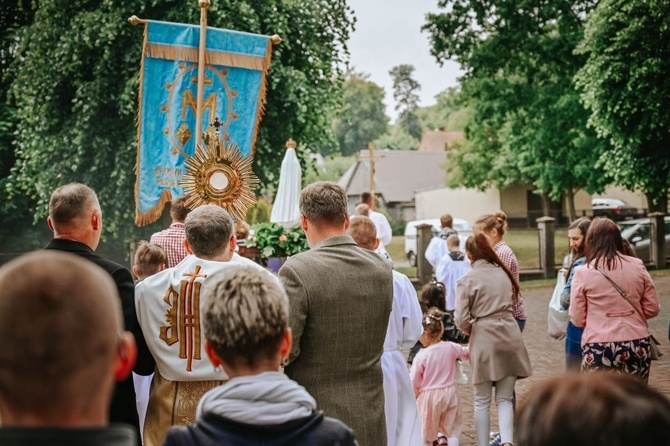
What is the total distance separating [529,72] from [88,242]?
24.7 meters

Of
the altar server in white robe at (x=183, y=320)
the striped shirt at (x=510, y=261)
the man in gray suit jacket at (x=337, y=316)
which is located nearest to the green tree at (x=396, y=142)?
the striped shirt at (x=510, y=261)

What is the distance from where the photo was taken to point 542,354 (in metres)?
12.6

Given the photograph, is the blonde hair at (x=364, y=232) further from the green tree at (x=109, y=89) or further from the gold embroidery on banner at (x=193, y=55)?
the green tree at (x=109, y=89)

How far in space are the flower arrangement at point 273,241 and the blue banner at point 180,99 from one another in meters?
2.10

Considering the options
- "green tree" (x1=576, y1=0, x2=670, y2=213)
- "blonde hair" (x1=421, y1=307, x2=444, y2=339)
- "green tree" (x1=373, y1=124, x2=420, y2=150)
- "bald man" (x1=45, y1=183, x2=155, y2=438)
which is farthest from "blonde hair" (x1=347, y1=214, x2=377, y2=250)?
"green tree" (x1=373, y1=124, x2=420, y2=150)

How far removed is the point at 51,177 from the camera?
18.9m

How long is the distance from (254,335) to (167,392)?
211 centimetres

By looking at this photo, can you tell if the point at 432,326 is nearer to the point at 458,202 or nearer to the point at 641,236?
the point at 641,236

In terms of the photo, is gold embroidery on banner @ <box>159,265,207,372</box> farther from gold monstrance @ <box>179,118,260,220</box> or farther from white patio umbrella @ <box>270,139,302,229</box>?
white patio umbrella @ <box>270,139,302,229</box>

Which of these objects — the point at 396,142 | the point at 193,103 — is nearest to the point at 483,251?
the point at 193,103

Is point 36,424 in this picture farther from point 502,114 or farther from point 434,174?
point 434,174

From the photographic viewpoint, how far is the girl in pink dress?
688 cm

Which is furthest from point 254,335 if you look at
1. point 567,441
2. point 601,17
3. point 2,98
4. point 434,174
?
point 434,174

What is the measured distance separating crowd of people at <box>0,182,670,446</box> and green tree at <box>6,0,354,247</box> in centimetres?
1066
